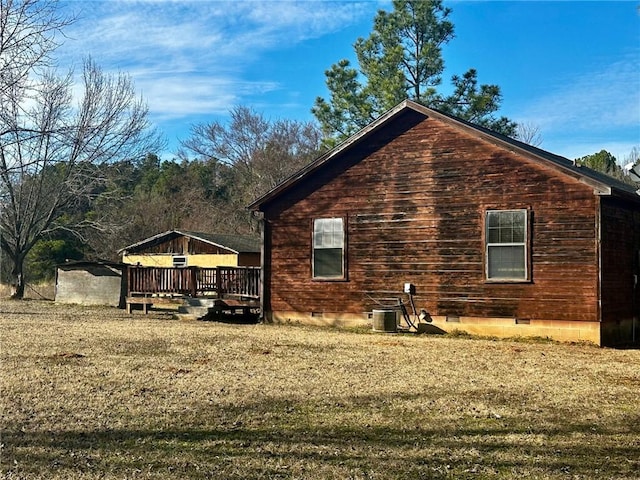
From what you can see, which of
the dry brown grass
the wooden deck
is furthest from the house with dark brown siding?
the dry brown grass

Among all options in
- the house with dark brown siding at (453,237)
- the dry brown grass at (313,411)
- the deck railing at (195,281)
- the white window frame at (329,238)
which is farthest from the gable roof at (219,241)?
the dry brown grass at (313,411)

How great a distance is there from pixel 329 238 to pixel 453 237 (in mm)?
3219

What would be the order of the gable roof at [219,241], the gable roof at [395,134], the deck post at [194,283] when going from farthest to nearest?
1. the gable roof at [219,241]
2. the deck post at [194,283]
3. the gable roof at [395,134]

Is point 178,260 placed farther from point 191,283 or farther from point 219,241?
point 191,283

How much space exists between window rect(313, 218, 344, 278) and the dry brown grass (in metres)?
4.06

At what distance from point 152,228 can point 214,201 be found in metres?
5.86

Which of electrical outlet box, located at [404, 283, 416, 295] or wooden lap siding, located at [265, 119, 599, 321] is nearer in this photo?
wooden lap siding, located at [265, 119, 599, 321]

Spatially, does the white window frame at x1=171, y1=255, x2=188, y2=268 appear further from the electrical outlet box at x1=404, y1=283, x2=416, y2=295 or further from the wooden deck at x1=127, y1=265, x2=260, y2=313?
the electrical outlet box at x1=404, y1=283, x2=416, y2=295

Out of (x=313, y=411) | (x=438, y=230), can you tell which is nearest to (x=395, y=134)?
(x=438, y=230)

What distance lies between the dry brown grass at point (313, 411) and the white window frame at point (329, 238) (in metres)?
4.00

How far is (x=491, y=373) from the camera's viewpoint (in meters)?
9.77

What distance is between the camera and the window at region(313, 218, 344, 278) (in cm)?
1652

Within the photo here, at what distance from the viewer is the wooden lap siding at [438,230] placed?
45.0ft

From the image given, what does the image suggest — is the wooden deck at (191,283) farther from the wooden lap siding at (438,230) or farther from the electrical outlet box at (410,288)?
the electrical outlet box at (410,288)
